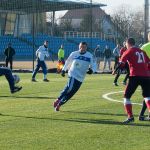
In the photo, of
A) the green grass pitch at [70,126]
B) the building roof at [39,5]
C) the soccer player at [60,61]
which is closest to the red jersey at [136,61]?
the green grass pitch at [70,126]

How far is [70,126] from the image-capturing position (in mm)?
11398

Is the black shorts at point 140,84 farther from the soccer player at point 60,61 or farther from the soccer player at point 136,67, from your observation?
the soccer player at point 60,61

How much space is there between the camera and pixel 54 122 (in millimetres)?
11977

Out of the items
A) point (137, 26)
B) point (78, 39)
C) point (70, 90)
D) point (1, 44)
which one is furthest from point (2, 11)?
point (70, 90)

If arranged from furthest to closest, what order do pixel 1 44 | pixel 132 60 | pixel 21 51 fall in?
pixel 21 51
pixel 1 44
pixel 132 60

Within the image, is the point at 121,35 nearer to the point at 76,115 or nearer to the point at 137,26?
the point at 137,26

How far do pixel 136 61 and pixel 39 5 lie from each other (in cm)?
4450

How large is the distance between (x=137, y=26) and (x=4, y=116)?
66.4m

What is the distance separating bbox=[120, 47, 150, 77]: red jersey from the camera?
38.8 ft

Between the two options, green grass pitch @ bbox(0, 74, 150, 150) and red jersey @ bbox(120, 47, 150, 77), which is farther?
red jersey @ bbox(120, 47, 150, 77)

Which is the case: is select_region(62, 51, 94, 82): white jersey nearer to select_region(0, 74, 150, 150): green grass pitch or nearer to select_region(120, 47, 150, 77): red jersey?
select_region(0, 74, 150, 150): green grass pitch

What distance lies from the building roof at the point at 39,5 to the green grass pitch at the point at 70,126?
1435 inches

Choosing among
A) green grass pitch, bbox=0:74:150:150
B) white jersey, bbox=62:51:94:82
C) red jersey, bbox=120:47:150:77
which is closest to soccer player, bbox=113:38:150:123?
red jersey, bbox=120:47:150:77

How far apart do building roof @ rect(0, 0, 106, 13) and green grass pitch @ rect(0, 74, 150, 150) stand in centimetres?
3644
